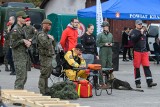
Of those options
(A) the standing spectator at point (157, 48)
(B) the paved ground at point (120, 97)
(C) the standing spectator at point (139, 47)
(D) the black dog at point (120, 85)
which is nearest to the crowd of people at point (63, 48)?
(C) the standing spectator at point (139, 47)

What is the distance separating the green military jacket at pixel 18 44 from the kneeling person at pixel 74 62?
1449 millimetres

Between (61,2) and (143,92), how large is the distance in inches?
1112

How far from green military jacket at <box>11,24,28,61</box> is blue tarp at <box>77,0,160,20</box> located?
767 cm

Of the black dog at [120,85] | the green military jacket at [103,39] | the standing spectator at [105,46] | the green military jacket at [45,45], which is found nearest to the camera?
the green military jacket at [45,45]

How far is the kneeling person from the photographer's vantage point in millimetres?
14375

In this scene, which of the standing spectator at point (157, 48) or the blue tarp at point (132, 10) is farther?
the standing spectator at point (157, 48)

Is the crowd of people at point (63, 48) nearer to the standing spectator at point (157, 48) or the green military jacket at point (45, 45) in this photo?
the green military jacket at point (45, 45)

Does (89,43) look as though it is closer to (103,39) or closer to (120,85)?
(103,39)

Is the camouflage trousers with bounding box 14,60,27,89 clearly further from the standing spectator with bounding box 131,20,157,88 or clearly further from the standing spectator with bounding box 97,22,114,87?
the standing spectator with bounding box 131,20,157,88

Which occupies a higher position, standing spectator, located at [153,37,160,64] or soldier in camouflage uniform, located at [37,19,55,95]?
soldier in camouflage uniform, located at [37,19,55,95]

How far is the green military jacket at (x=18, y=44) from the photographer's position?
43.3ft

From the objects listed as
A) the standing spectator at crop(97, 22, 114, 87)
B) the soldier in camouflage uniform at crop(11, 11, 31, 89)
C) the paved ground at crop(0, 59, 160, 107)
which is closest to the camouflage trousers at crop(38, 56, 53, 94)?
the soldier in camouflage uniform at crop(11, 11, 31, 89)

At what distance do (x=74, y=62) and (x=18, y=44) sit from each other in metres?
1.74

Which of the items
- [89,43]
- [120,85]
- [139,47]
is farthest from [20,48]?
[139,47]
